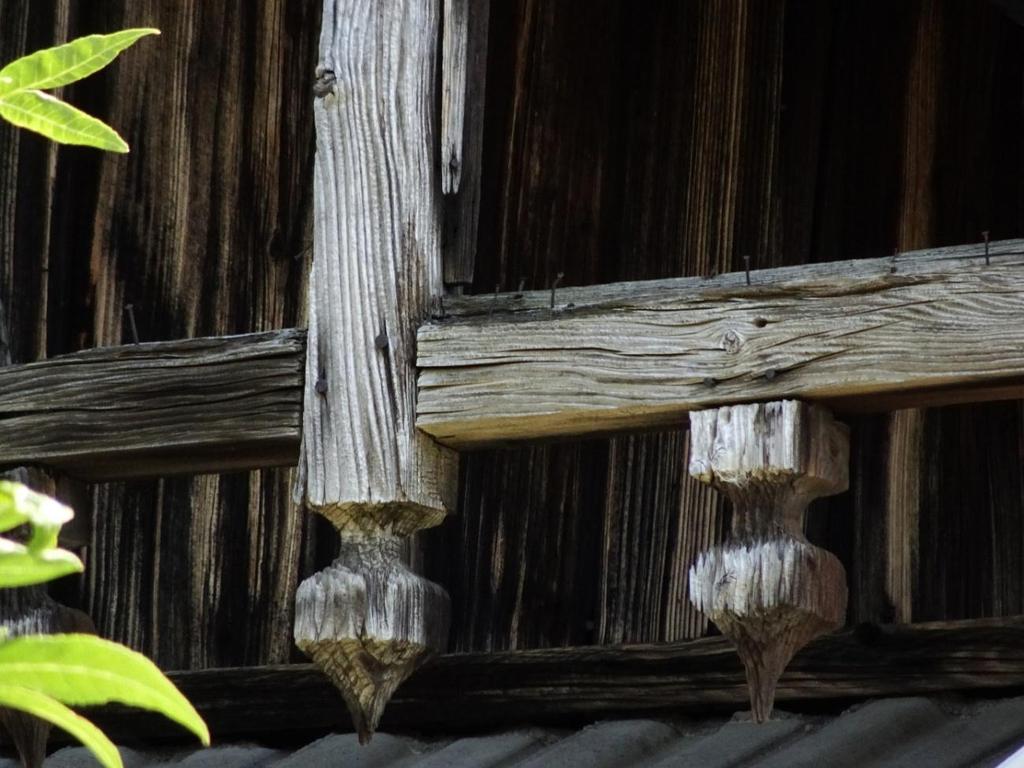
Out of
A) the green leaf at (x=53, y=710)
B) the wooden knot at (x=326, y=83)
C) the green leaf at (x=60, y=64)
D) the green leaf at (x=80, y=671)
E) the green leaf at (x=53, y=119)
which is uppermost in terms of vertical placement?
the wooden knot at (x=326, y=83)

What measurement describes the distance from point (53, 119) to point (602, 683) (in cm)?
294

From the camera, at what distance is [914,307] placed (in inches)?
113

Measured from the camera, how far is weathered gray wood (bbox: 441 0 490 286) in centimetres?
330

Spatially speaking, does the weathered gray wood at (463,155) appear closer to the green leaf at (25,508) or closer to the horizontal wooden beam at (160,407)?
the horizontal wooden beam at (160,407)

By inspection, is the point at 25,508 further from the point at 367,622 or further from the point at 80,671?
the point at 367,622

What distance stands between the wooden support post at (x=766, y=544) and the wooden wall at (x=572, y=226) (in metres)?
1.20

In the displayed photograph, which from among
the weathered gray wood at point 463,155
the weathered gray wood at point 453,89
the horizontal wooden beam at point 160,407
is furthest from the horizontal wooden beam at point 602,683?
the weathered gray wood at point 453,89

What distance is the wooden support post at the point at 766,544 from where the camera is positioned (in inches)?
112

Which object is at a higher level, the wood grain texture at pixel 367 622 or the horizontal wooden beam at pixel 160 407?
the horizontal wooden beam at pixel 160 407

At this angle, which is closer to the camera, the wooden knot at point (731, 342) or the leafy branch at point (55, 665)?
the leafy branch at point (55, 665)

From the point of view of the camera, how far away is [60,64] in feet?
3.82

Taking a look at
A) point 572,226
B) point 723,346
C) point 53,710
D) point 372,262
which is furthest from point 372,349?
point 53,710

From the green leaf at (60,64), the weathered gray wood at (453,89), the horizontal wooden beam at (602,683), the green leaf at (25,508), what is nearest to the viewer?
the green leaf at (25,508)

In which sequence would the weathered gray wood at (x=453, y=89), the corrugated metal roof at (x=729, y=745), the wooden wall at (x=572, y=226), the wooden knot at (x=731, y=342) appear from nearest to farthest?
the wooden knot at (x=731, y=342) → the weathered gray wood at (x=453, y=89) → the corrugated metal roof at (x=729, y=745) → the wooden wall at (x=572, y=226)
